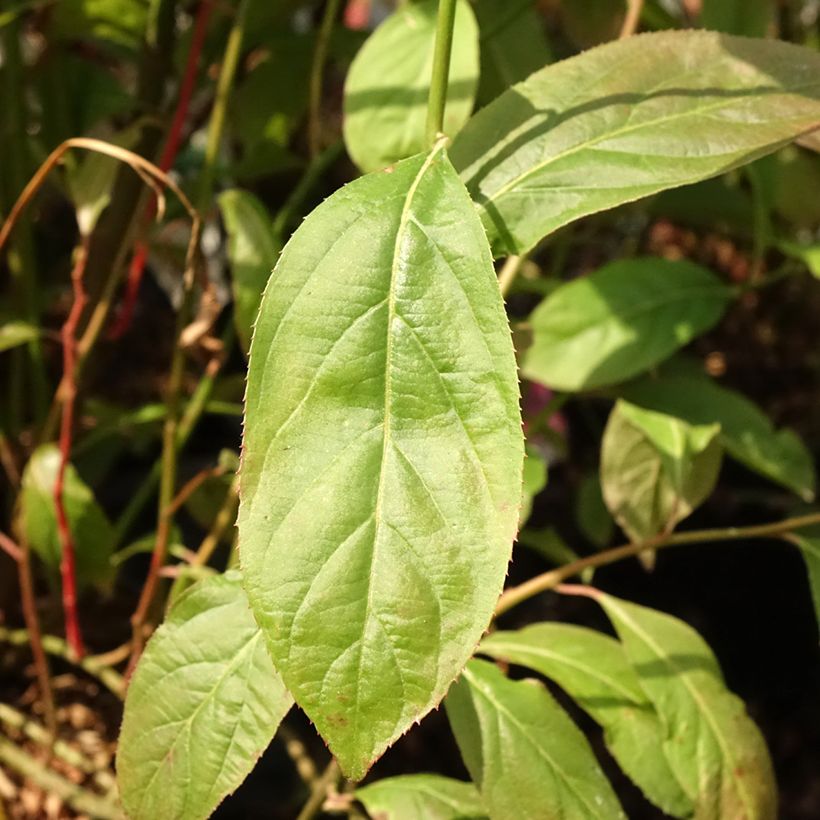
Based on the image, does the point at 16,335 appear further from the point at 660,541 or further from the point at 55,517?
the point at 660,541

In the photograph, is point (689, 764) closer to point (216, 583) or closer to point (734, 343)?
point (216, 583)

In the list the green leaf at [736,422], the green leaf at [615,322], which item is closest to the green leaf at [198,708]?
the green leaf at [615,322]

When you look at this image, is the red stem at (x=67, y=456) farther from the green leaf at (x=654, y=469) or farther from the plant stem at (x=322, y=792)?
the green leaf at (x=654, y=469)

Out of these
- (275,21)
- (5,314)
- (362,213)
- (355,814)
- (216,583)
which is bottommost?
(355,814)

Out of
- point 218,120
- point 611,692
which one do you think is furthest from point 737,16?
point 611,692

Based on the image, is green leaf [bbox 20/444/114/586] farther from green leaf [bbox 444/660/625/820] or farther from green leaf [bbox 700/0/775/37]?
green leaf [bbox 700/0/775/37]

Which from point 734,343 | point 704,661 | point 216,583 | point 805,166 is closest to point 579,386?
point 704,661
